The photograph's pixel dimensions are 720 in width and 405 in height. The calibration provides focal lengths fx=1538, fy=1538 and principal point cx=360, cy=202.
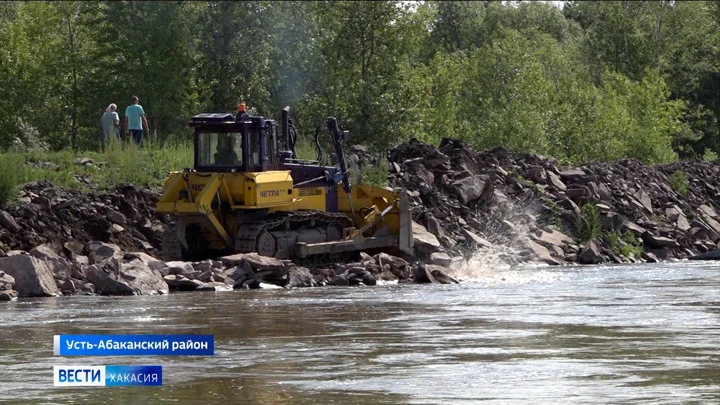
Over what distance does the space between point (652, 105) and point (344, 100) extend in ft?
79.5

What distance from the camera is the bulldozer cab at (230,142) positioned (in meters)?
29.7

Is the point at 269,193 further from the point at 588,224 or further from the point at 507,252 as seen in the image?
the point at 588,224

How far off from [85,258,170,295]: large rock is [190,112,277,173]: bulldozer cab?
2.81 m

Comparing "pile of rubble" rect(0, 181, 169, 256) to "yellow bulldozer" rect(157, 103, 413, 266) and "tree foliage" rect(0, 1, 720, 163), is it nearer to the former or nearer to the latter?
"yellow bulldozer" rect(157, 103, 413, 266)

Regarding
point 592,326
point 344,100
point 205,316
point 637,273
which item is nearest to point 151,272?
point 205,316

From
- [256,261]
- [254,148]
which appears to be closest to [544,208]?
[254,148]

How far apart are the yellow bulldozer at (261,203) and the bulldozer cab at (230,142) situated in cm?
2

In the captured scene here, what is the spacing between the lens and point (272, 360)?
60.3 ft

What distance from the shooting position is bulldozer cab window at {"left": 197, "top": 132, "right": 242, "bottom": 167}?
29859mm

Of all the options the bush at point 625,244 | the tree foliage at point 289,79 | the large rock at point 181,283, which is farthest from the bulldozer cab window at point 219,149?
the bush at point 625,244

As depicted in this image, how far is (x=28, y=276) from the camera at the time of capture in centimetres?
2692

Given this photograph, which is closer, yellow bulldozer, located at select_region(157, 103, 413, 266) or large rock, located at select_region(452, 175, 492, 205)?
yellow bulldozer, located at select_region(157, 103, 413, 266)

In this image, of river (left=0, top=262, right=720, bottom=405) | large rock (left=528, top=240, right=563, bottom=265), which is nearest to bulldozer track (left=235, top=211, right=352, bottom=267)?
river (left=0, top=262, right=720, bottom=405)

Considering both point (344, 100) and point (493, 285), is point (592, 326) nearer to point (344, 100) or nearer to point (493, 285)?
point (493, 285)
